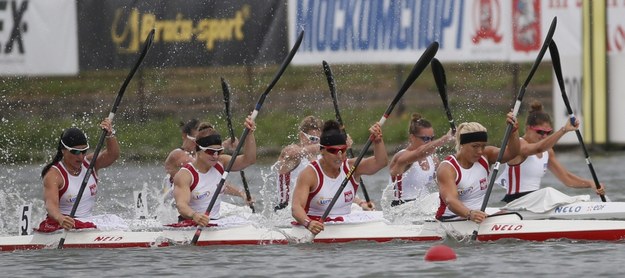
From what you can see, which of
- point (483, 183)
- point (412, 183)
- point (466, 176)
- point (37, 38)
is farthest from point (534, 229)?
point (37, 38)

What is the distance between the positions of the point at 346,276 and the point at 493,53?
11.3 m

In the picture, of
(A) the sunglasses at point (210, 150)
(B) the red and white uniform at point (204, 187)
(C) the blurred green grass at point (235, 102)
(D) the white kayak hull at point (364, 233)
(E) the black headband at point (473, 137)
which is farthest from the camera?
(C) the blurred green grass at point (235, 102)

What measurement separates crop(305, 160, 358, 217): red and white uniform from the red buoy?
1485mm

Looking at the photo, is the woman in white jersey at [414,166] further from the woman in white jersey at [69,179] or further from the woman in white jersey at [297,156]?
the woman in white jersey at [69,179]

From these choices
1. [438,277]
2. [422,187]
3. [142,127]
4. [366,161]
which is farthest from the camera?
[142,127]

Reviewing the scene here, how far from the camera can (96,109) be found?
2253cm

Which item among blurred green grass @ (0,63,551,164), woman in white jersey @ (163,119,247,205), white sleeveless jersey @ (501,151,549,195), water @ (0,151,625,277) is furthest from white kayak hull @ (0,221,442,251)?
blurred green grass @ (0,63,551,164)

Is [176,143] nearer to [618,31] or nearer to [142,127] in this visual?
[142,127]

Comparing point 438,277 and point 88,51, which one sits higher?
point 88,51

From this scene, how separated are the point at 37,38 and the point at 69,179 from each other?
25.2ft

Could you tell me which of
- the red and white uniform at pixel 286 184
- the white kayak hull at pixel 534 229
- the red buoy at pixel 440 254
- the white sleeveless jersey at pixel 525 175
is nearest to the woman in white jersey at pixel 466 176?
the white kayak hull at pixel 534 229

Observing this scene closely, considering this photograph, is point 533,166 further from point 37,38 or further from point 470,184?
point 37,38

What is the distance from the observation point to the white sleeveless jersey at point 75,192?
13.2m

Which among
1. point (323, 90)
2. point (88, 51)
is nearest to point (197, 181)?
point (88, 51)
